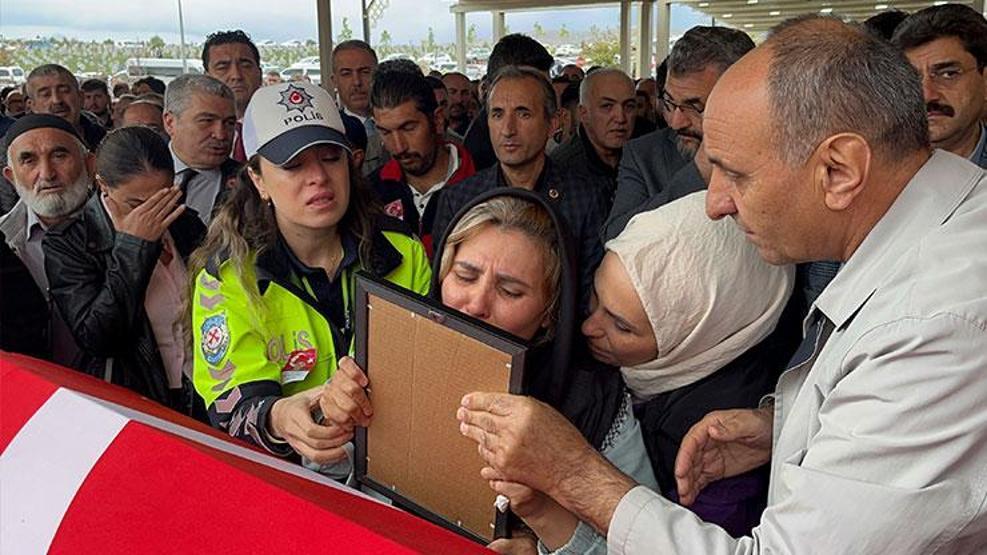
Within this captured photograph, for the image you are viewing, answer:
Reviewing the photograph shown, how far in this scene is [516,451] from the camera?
121 centimetres

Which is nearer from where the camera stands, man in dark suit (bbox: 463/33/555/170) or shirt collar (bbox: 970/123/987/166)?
shirt collar (bbox: 970/123/987/166)

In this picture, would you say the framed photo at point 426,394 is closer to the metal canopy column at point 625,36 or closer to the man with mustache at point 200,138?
the man with mustache at point 200,138

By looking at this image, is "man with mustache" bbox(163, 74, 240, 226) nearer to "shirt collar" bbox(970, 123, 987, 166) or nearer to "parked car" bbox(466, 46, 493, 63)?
"shirt collar" bbox(970, 123, 987, 166)

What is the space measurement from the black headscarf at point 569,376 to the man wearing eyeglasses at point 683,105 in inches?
47.2

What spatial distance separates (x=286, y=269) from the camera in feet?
6.76

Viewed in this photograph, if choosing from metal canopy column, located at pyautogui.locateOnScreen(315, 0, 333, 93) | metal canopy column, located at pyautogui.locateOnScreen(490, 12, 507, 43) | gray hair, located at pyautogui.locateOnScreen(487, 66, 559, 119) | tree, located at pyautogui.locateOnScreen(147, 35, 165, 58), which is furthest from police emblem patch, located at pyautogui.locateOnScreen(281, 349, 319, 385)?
metal canopy column, located at pyautogui.locateOnScreen(490, 12, 507, 43)

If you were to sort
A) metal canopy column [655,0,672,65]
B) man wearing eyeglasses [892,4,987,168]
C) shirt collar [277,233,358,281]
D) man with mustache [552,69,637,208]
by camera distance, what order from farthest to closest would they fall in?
metal canopy column [655,0,672,65] < man with mustache [552,69,637,208] < man wearing eyeglasses [892,4,987,168] < shirt collar [277,233,358,281]

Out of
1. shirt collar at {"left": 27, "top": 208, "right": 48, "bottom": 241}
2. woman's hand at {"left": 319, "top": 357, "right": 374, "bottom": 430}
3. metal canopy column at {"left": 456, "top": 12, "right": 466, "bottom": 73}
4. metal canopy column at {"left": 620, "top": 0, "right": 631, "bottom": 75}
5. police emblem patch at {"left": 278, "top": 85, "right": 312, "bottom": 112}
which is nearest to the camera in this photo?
woman's hand at {"left": 319, "top": 357, "right": 374, "bottom": 430}

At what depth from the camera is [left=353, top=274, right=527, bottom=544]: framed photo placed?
1.24 meters

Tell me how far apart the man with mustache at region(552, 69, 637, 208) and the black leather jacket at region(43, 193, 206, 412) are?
264 centimetres

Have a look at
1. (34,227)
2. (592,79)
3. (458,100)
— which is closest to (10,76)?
(458,100)

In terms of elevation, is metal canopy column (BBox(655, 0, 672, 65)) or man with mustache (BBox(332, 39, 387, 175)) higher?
metal canopy column (BBox(655, 0, 672, 65))

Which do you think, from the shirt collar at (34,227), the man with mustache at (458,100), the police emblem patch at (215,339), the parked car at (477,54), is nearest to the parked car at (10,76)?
the man with mustache at (458,100)

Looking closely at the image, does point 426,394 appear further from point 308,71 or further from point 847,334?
point 308,71
